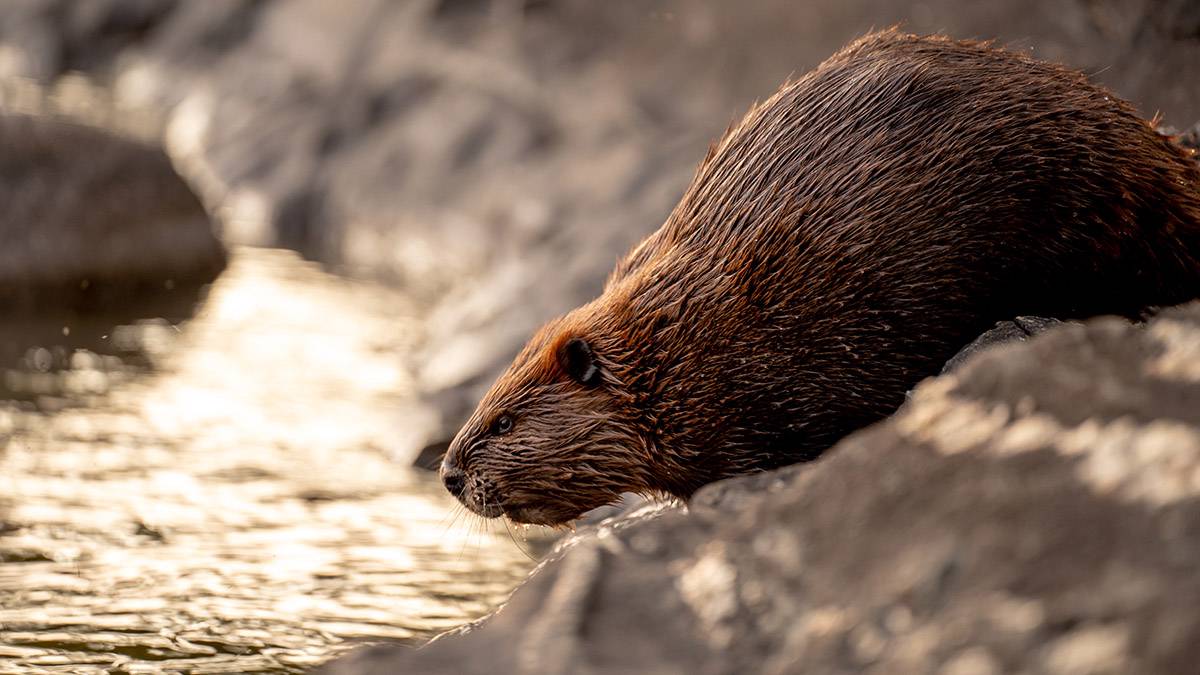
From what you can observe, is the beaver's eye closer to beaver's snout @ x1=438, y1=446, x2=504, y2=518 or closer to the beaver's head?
the beaver's head

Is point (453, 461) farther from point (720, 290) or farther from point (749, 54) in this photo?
point (749, 54)

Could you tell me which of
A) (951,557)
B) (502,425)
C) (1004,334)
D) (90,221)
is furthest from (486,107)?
(951,557)

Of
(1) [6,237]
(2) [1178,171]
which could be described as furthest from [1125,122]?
(1) [6,237]

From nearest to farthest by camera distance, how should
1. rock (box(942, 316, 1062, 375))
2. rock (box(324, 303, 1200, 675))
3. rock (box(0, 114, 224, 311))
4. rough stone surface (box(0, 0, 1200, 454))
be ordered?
rock (box(324, 303, 1200, 675)), rock (box(942, 316, 1062, 375)), rough stone surface (box(0, 0, 1200, 454)), rock (box(0, 114, 224, 311))

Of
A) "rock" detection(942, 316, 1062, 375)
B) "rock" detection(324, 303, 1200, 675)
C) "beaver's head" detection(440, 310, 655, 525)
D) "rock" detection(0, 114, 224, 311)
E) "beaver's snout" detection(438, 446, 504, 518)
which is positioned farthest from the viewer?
"rock" detection(0, 114, 224, 311)

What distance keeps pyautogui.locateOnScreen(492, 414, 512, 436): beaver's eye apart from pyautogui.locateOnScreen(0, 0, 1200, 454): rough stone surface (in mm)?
1640

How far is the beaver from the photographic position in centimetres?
338

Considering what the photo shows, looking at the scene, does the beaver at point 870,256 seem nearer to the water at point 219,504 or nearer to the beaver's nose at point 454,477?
the beaver's nose at point 454,477

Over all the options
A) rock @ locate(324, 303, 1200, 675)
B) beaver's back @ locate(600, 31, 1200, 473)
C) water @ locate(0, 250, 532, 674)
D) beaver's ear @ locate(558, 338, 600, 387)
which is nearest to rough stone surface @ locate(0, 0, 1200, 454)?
water @ locate(0, 250, 532, 674)

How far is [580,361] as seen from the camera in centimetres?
370

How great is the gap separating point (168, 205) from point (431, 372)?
Answer: 2.57 m

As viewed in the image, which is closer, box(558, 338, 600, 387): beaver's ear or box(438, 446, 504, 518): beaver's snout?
box(558, 338, 600, 387): beaver's ear

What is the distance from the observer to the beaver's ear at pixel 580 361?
144 inches

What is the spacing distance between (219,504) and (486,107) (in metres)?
4.29
